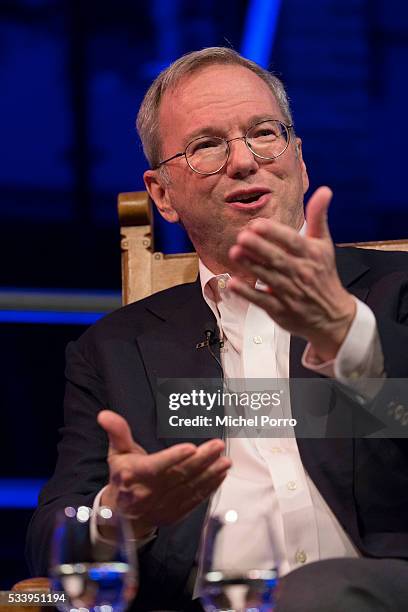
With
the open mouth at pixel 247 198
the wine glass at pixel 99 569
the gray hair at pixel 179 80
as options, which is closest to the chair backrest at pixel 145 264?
the gray hair at pixel 179 80

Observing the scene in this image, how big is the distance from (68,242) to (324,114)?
0.93 m

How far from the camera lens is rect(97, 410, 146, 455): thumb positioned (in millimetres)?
1240

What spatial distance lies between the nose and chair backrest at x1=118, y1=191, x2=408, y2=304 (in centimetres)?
34

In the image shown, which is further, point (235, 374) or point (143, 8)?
point (143, 8)

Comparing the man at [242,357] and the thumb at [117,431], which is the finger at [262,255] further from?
the thumb at [117,431]

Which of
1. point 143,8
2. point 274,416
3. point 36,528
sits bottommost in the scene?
point 36,528

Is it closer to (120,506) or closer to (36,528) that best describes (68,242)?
(36,528)

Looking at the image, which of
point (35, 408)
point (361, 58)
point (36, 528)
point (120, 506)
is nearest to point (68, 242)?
point (35, 408)

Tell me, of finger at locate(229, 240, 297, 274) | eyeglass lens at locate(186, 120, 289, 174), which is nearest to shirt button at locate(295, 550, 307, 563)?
finger at locate(229, 240, 297, 274)

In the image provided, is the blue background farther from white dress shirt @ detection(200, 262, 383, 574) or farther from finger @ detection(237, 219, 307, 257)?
finger @ detection(237, 219, 307, 257)

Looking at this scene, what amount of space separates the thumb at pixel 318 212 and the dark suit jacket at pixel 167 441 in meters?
0.22

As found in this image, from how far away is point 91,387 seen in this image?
1910 mm

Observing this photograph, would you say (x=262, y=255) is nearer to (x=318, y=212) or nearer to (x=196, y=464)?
(x=318, y=212)

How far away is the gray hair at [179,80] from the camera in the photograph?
2.09 m
